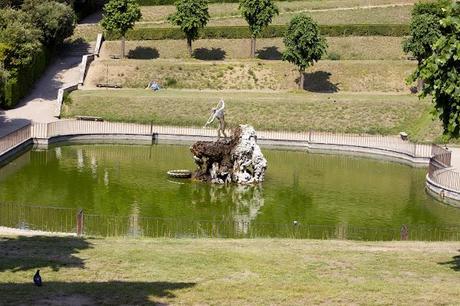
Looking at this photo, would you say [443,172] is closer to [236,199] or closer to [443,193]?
[443,193]

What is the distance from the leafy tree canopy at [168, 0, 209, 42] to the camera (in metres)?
70.3

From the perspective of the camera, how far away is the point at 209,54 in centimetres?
7538

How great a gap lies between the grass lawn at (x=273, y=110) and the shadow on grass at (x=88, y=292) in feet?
131

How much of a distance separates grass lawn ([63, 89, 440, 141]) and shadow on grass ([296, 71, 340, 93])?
6057 millimetres

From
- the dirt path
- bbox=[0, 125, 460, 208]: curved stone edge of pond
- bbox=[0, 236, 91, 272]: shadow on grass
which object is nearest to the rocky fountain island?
bbox=[0, 125, 460, 208]: curved stone edge of pond

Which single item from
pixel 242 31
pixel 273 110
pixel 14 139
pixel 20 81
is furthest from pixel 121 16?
pixel 14 139

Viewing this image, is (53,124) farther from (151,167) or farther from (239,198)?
(239,198)

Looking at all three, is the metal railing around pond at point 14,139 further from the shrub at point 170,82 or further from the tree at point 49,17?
the tree at point 49,17

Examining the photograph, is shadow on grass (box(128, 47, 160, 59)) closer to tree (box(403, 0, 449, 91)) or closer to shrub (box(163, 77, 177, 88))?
shrub (box(163, 77, 177, 88))

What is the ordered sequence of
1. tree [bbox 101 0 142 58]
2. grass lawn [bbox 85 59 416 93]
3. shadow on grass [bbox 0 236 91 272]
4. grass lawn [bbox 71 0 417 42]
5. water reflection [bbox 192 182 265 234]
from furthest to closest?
grass lawn [bbox 71 0 417 42] → tree [bbox 101 0 142 58] → grass lawn [bbox 85 59 416 93] → water reflection [bbox 192 182 265 234] → shadow on grass [bbox 0 236 91 272]

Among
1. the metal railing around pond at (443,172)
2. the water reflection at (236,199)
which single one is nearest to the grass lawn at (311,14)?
the metal railing around pond at (443,172)

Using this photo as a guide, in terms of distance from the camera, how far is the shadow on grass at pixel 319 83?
222 feet

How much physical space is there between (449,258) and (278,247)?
522 cm

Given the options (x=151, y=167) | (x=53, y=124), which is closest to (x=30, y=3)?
(x=53, y=124)
